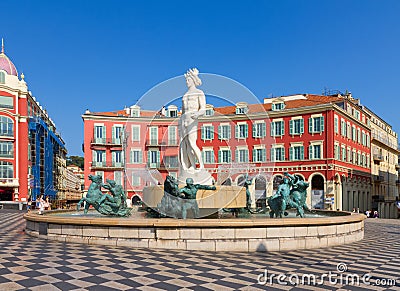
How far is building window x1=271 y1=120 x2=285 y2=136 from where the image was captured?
45406 millimetres

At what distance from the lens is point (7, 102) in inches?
1877

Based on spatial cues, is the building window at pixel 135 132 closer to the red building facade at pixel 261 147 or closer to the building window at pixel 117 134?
the red building facade at pixel 261 147

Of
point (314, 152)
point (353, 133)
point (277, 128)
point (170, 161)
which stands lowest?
point (170, 161)

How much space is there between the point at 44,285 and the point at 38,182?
50.9 meters

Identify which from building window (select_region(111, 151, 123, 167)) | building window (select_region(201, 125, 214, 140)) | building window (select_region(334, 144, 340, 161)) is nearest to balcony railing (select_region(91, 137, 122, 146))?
building window (select_region(111, 151, 123, 167))

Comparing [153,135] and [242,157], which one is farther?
[242,157]

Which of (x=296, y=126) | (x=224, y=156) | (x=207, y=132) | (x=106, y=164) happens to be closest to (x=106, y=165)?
(x=106, y=164)

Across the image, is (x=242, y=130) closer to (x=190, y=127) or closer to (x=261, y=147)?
(x=261, y=147)

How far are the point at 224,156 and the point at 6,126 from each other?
27.6 metres

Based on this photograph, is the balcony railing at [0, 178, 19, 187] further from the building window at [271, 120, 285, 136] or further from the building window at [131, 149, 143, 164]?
the building window at [271, 120, 285, 136]

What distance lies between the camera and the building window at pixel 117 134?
4841 centimetres

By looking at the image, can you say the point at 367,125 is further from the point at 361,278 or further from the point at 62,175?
the point at 62,175

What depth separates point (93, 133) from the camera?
4828 cm

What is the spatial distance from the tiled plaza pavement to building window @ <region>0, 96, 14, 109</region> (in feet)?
136
